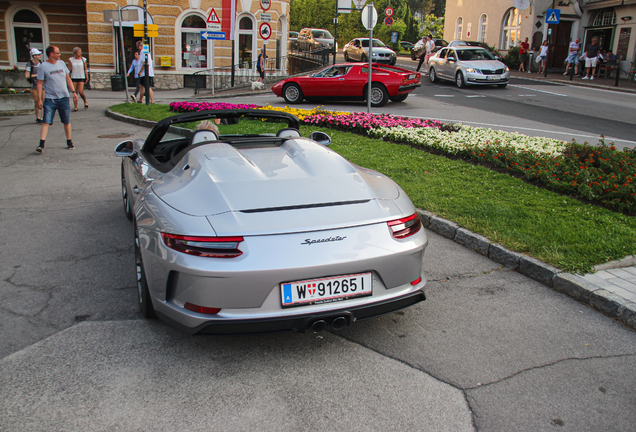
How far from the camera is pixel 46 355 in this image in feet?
10.6

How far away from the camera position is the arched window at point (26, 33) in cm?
2797

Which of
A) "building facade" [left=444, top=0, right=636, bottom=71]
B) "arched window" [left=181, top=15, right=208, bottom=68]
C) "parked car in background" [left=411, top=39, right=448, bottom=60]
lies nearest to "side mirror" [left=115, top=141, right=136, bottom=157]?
"arched window" [left=181, top=15, right=208, bottom=68]

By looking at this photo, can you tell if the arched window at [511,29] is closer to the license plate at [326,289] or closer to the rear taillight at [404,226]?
the rear taillight at [404,226]

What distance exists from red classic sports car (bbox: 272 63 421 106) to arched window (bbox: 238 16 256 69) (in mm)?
10075

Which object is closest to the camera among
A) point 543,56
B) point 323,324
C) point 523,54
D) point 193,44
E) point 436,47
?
point 323,324

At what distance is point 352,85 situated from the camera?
18141 mm

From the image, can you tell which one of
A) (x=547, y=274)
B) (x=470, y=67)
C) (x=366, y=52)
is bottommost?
(x=547, y=274)

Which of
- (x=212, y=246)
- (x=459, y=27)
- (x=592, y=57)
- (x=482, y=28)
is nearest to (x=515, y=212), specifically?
(x=212, y=246)

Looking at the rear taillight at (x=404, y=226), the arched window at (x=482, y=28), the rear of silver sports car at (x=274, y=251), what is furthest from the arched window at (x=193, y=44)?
the rear taillight at (x=404, y=226)

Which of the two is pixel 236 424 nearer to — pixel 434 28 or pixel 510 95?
pixel 510 95

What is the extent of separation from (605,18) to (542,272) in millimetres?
34690

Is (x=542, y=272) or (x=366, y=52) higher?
(x=366, y=52)

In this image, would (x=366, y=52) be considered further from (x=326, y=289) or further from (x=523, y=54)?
(x=326, y=289)

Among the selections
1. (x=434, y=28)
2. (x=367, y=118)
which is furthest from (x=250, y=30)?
(x=434, y=28)
